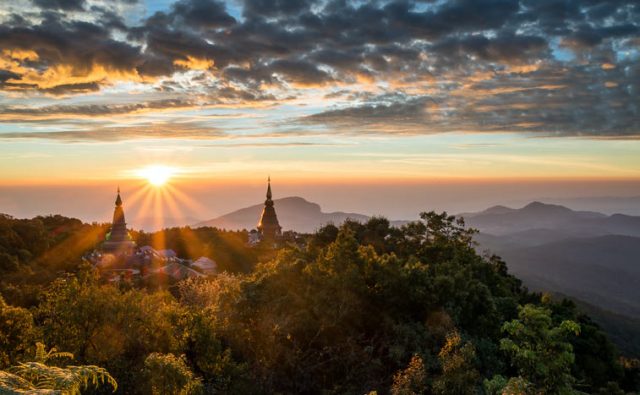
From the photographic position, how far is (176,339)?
1723cm

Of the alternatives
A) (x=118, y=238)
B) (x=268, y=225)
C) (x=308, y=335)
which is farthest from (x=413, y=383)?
(x=268, y=225)

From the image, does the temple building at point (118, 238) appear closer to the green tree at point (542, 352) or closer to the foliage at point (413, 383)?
the foliage at point (413, 383)

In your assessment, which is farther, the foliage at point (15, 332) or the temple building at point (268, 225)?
the temple building at point (268, 225)

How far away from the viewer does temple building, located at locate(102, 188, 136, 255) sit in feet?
218

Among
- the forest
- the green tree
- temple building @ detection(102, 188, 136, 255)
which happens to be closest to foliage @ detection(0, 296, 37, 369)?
the forest

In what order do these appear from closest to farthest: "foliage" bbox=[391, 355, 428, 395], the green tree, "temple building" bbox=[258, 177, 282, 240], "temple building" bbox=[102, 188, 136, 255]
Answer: the green tree
"foliage" bbox=[391, 355, 428, 395]
"temple building" bbox=[102, 188, 136, 255]
"temple building" bbox=[258, 177, 282, 240]

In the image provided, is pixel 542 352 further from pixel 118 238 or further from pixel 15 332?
pixel 118 238

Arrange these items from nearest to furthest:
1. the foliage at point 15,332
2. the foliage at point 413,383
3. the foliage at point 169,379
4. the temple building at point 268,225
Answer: the foliage at point 169,379 → the foliage at point 413,383 → the foliage at point 15,332 → the temple building at point 268,225

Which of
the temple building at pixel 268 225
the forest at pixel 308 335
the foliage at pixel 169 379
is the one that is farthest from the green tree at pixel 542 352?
the temple building at pixel 268 225

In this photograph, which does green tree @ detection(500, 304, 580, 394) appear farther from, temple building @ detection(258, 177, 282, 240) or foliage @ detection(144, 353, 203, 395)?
temple building @ detection(258, 177, 282, 240)

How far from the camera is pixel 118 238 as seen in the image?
6894cm

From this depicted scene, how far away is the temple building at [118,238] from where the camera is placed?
66500 millimetres

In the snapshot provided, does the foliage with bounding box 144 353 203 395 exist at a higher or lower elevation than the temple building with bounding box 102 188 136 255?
higher

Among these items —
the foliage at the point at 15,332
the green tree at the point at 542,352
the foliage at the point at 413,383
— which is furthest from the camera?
the foliage at the point at 15,332
